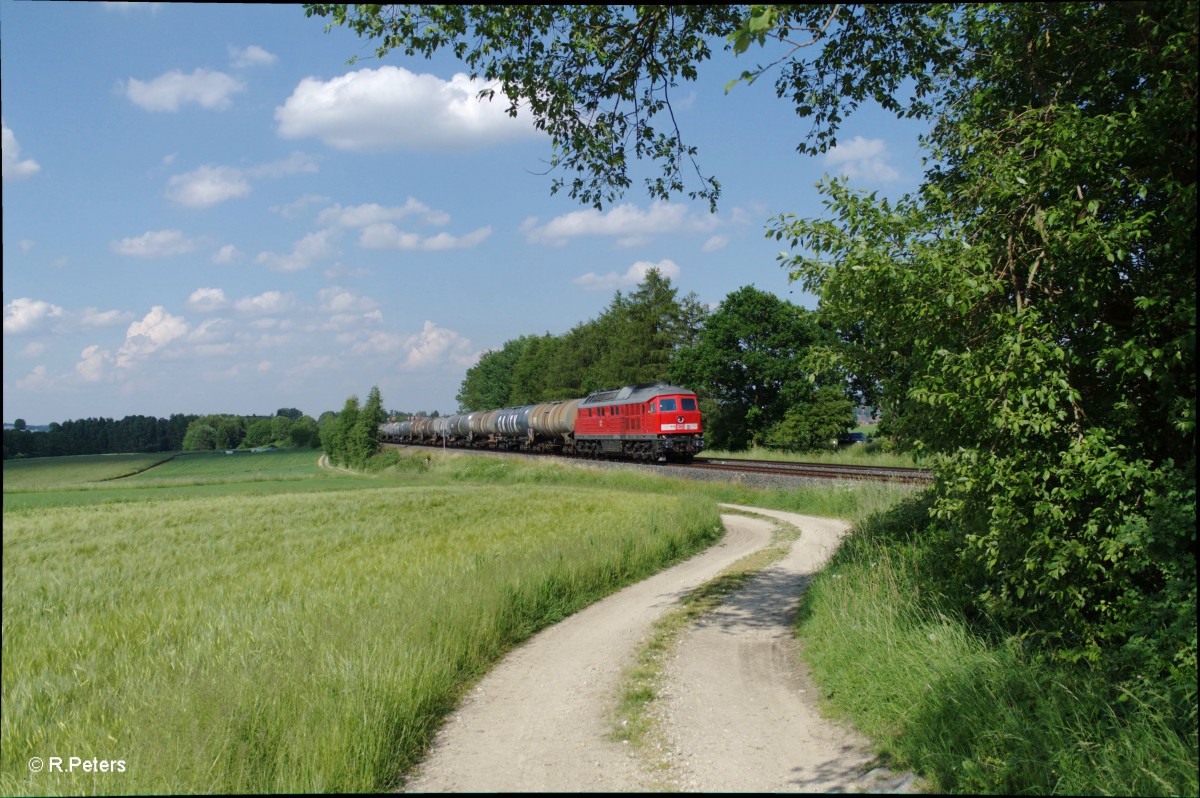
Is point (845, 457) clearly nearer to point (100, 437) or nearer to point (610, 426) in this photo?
point (610, 426)

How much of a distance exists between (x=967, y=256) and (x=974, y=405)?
118 cm

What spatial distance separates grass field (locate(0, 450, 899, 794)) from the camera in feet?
15.5

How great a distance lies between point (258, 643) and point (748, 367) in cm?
4815

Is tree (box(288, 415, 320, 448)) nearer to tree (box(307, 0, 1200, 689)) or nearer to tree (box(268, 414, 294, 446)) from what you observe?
tree (box(268, 414, 294, 446))

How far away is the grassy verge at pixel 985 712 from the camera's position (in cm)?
419

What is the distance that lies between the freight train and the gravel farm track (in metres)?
23.2

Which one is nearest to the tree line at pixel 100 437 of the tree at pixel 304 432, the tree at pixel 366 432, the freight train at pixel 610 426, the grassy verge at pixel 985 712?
the grassy verge at pixel 985 712

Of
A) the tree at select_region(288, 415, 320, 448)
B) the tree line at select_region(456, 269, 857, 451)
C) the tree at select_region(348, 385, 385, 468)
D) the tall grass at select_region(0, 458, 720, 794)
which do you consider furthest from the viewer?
the tree at select_region(288, 415, 320, 448)

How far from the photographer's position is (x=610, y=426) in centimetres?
3822

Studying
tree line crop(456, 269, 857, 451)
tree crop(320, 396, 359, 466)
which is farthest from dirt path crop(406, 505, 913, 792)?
tree crop(320, 396, 359, 466)

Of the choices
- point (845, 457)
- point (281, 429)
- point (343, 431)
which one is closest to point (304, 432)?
point (281, 429)

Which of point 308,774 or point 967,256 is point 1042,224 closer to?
point 967,256

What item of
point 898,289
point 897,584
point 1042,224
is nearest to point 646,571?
point 897,584

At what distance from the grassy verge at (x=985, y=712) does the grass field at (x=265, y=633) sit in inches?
145
